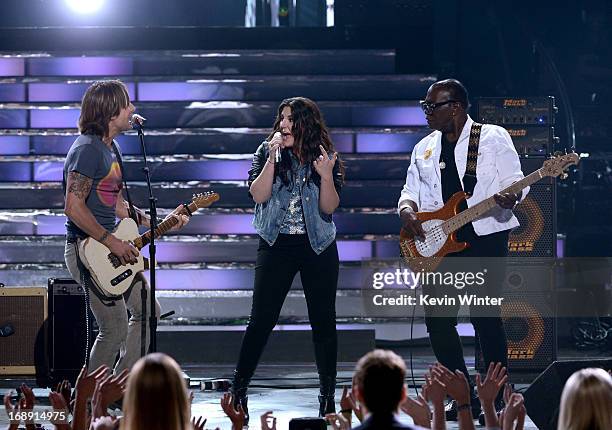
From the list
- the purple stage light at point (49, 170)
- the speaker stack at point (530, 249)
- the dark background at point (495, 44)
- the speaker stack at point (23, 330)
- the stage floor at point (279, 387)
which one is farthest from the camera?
the purple stage light at point (49, 170)

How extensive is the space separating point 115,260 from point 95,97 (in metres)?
0.86

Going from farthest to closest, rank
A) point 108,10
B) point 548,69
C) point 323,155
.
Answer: point 108,10 → point 548,69 → point 323,155

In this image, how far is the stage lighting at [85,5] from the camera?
14.5 metres

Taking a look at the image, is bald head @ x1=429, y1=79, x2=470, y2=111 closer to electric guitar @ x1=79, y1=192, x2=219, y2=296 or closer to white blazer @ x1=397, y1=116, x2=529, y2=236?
white blazer @ x1=397, y1=116, x2=529, y2=236

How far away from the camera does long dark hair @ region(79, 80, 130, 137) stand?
264 inches

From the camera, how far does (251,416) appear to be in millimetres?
6941

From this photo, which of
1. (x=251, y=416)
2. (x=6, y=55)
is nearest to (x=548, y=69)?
(x=6, y=55)

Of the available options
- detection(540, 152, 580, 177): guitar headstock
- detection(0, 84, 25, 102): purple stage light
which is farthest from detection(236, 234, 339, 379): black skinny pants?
detection(0, 84, 25, 102): purple stage light

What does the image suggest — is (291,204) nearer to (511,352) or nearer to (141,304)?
(141,304)

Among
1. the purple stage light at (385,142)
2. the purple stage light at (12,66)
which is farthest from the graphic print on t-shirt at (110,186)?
the purple stage light at (12,66)

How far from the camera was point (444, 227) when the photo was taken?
679 centimetres

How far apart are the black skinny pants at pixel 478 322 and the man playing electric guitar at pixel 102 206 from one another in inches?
61.5

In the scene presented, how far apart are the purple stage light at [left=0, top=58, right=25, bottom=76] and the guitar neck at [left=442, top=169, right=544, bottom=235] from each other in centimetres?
641

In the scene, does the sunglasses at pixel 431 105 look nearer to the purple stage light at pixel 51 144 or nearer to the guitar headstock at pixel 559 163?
the guitar headstock at pixel 559 163
